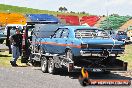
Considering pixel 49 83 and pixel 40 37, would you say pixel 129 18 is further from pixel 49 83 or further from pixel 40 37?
pixel 49 83

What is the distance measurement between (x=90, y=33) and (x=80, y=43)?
1435 mm

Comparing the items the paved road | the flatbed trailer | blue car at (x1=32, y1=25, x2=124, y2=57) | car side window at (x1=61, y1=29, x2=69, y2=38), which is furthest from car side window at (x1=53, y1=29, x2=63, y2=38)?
the paved road

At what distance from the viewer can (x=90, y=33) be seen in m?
16.5

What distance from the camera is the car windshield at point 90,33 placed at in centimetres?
1624

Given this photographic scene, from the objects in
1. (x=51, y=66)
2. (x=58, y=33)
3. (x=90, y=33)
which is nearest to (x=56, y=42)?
(x=58, y=33)

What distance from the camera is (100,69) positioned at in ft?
51.4

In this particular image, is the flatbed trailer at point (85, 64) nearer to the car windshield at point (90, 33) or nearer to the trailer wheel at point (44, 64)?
the trailer wheel at point (44, 64)

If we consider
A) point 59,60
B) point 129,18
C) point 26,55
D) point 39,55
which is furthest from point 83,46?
point 129,18

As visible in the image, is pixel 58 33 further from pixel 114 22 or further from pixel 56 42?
pixel 114 22

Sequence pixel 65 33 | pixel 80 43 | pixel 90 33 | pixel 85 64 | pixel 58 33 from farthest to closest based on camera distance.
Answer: pixel 58 33, pixel 65 33, pixel 90 33, pixel 85 64, pixel 80 43

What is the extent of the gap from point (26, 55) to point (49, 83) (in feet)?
24.9

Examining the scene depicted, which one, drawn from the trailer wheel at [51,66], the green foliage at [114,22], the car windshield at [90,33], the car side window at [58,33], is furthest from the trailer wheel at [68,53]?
the green foliage at [114,22]

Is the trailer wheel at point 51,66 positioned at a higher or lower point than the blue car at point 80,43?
lower

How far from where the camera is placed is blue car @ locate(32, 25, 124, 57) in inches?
601
